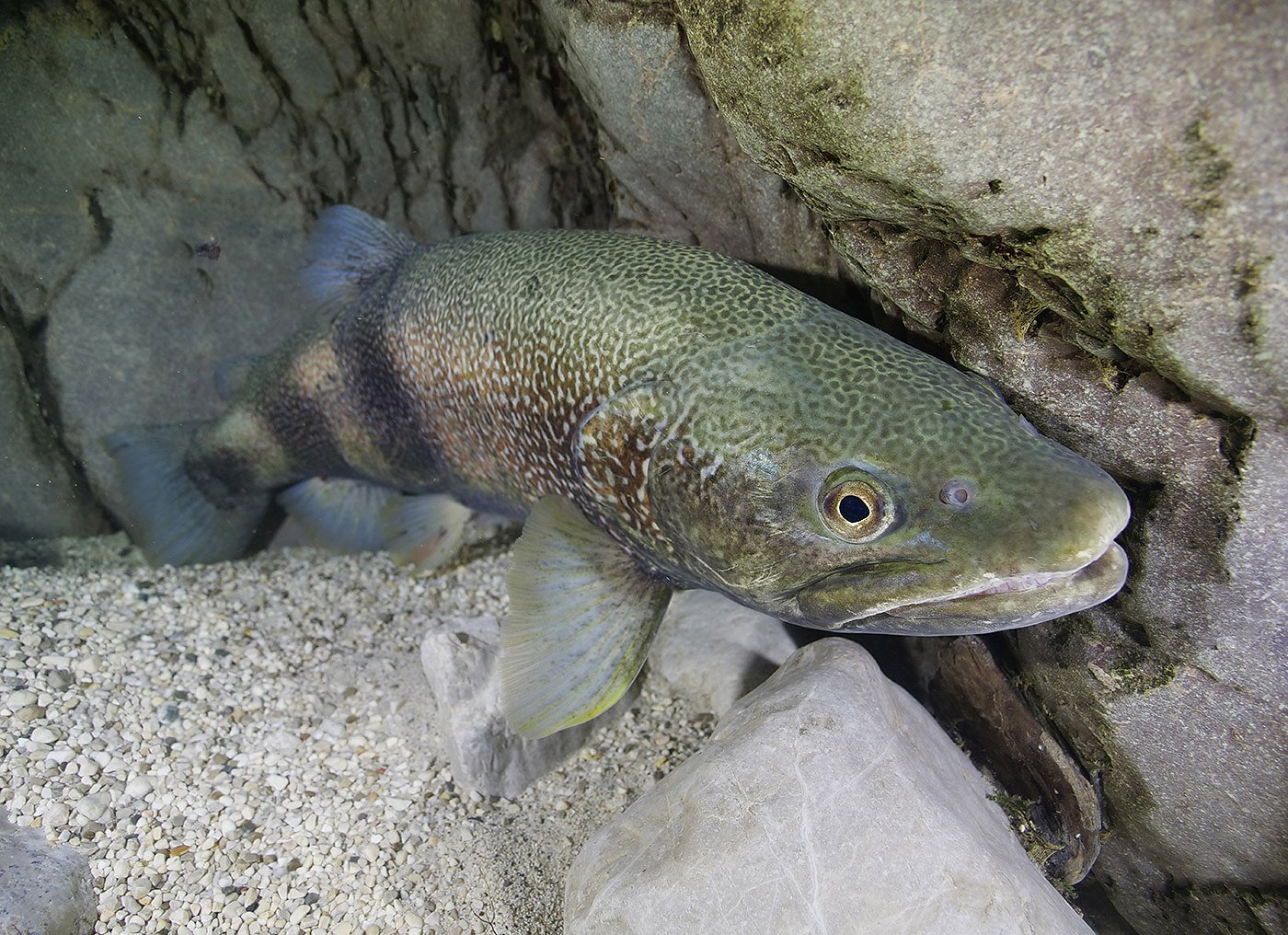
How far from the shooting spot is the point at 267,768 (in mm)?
2859

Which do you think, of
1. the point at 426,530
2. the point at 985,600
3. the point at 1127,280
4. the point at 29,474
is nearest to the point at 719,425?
the point at 985,600

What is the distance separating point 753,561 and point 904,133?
1.20m

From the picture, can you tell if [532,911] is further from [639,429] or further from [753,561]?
[639,429]

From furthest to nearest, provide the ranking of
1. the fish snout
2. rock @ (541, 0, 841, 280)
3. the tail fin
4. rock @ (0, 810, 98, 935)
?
the tail fin, rock @ (541, 0, 841, 280), rock @ (0, 810, 98, 935), the fish snout

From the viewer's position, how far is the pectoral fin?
2.79 metres

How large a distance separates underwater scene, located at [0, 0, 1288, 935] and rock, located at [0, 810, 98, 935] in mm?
14

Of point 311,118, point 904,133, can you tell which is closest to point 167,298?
point 311,118

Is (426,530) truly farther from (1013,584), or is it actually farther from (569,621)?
(1013,584)

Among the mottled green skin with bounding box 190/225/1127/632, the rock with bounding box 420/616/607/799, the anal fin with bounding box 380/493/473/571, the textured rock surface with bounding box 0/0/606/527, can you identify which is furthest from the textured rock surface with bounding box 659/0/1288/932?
the anal fin with bounding box 380/493/473/571

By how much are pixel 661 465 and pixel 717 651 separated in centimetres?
122

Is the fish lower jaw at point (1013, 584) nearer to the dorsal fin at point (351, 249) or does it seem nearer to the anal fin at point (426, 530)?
the anal fin at point (426, 530)

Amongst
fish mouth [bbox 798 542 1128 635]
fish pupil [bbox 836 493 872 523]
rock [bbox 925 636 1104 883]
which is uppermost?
fish pupil [bbox 836 493 872 523]

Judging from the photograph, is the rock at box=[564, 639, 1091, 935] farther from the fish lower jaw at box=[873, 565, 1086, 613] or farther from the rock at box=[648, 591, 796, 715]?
the rock at box=[648, 591, 796, 715]

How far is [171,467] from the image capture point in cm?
439
